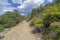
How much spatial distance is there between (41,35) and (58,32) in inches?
204

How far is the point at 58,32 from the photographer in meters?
20.7

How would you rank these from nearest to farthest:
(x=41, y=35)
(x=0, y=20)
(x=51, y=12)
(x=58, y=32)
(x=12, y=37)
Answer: (x=58, y=32)
(x=51, y=12)
(x=41, y=35)
(x=12, y=37)
(x=0, y=20)

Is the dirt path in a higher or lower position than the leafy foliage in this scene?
higher

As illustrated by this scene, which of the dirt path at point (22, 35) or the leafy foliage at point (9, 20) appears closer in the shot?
the dirt path at point (22, 35)

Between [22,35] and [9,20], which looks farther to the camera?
[9,20]

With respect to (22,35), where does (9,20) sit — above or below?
below

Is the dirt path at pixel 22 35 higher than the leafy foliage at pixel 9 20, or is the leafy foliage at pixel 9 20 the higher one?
the dirt path at pixel 22 35

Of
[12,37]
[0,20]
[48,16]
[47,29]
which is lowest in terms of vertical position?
[0,20]

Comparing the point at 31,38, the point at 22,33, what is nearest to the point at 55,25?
the point at 31,38

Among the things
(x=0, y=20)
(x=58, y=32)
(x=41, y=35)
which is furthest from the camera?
(x=0, y=20)

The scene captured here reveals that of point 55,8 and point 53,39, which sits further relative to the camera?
point 55,8

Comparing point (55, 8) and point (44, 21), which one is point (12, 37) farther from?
point (55, 8)

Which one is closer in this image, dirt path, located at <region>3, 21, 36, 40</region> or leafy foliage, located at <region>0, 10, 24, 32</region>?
dirt path, located at <region>3, 21, 36, 40</region>

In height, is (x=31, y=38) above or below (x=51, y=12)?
below
